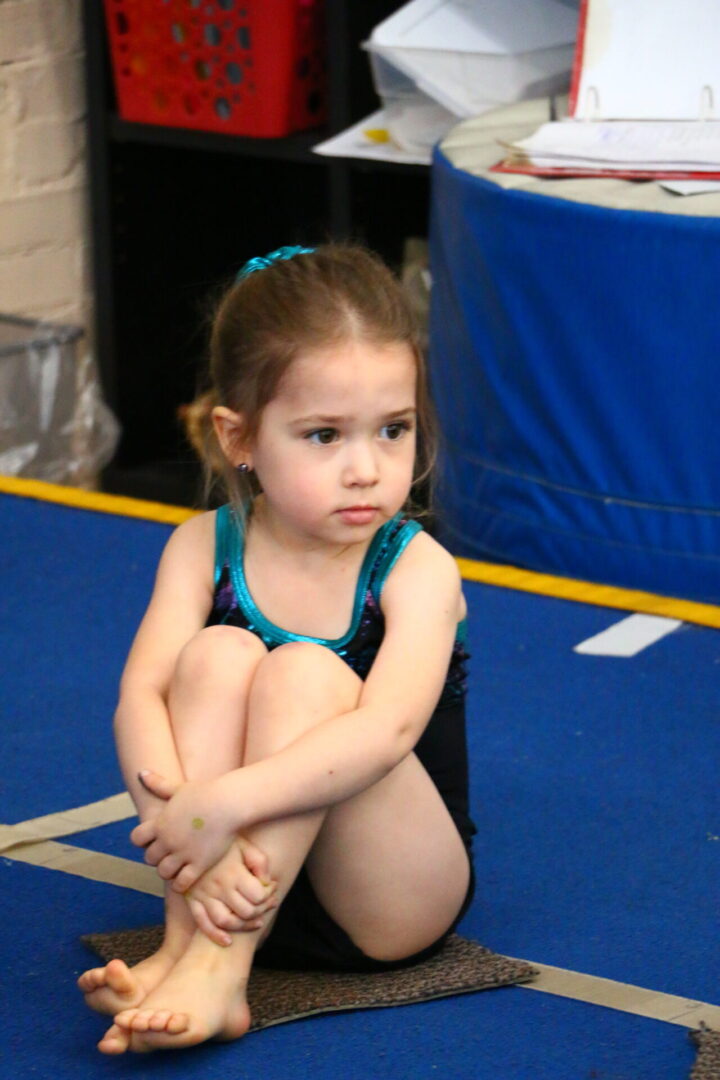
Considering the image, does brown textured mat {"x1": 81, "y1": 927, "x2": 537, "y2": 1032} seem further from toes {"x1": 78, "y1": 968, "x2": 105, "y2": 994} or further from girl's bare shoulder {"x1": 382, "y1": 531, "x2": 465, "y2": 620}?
girl's bare shoulder {"x1": 382, "y1": 531, "x2": 465, "y2": 620}

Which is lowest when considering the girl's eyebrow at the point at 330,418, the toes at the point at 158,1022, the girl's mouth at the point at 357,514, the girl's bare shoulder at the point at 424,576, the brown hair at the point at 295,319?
the toes at the point at 158,1022

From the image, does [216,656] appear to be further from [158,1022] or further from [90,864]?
[90,864]

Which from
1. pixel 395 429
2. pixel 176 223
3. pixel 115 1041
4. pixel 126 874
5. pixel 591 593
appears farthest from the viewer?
pixel 176 223

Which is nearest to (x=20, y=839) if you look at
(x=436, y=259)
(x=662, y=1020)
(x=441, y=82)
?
(x=662, y=1020)

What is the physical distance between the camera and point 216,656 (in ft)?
3.40

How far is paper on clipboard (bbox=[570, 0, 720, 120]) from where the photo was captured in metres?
2.00

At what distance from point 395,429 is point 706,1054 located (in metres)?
0.44

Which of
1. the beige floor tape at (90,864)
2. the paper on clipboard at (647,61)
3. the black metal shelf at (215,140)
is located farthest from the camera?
the black metal shelf at (215,140)

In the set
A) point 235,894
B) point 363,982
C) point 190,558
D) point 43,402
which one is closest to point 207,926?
point 235,894

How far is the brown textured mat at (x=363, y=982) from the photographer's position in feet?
3.49

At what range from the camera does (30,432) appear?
2662 mm

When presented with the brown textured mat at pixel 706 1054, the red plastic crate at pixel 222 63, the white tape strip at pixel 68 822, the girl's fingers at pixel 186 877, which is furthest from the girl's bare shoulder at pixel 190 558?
the red plastic crate at pixel 222 63

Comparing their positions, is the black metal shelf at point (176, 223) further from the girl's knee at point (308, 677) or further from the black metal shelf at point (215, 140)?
the girl's knee at point (308, 677)

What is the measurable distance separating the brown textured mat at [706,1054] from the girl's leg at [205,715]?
1.07 ft
